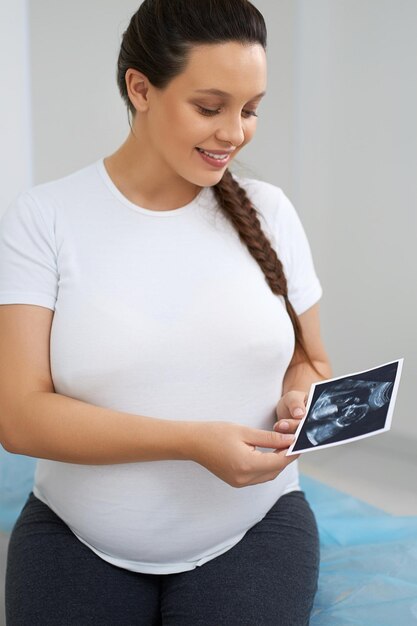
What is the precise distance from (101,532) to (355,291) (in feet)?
5.61

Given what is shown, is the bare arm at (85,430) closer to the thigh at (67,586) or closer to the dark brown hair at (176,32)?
the thigh at (67,586)

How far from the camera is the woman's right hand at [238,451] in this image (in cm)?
128

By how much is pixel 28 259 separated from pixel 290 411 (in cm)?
49

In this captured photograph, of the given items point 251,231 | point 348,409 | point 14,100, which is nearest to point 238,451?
point 348,409

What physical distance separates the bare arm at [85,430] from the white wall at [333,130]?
1272 millimetres

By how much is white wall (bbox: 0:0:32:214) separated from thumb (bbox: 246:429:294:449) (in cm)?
132

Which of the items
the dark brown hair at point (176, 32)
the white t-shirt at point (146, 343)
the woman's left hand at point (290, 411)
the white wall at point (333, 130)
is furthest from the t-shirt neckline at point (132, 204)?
the white wall at point (333, 130)

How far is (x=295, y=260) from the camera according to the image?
5.32 ft

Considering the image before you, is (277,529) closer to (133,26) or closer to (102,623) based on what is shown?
(102,623)

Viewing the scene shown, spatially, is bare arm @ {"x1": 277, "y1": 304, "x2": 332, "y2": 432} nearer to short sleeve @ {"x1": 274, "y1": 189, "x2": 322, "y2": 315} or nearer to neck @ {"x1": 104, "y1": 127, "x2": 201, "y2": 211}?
short sleeve @ {"x1": 274, "y1": 189, "x2": 322, "y2": 315}

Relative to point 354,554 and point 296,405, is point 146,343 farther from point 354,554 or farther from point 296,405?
point 354,554

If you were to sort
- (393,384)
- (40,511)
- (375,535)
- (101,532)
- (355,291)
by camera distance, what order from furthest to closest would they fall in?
(355,291), (375,535), (40,511), (101,532), (393,384)

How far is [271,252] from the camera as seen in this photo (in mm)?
1554

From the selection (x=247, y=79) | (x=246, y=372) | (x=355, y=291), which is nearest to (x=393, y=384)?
(x=246, y=372)
